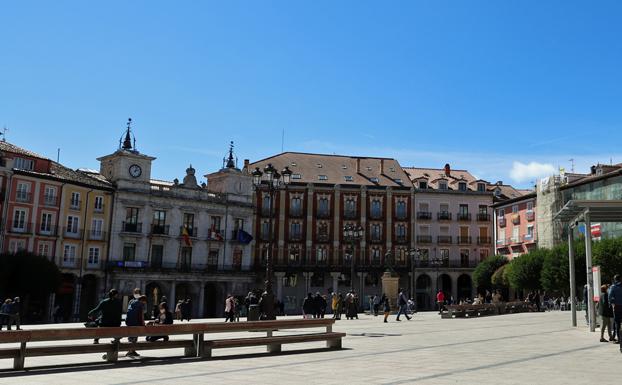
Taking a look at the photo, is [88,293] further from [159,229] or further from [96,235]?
[159,229]

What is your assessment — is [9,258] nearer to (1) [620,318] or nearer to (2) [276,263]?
(2) [276,263]

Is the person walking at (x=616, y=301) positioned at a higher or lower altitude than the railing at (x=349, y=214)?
lower

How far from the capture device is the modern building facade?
59.0m

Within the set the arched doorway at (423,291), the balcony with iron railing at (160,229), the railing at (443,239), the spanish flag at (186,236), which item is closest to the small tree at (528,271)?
the arched doorway at (423,291)

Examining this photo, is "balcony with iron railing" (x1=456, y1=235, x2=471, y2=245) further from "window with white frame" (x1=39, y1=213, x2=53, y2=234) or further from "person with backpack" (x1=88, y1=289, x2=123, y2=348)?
"person with backpack" (x1=88, y1=289, x2=123, y2=348)

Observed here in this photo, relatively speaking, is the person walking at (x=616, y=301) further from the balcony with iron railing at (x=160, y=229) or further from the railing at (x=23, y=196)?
the balcony with iron railing at (x=160, y=229)

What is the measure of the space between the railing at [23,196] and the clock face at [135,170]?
10.2m

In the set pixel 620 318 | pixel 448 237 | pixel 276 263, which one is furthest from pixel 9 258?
pixel 448 237

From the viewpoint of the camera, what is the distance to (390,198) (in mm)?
76625

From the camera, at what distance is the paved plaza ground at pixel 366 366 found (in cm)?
1037

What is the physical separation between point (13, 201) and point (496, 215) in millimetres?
51962

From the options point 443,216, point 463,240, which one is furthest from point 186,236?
point 463,240

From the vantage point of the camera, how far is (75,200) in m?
55.9

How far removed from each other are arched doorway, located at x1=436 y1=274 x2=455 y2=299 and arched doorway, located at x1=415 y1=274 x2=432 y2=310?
4.18 ft
